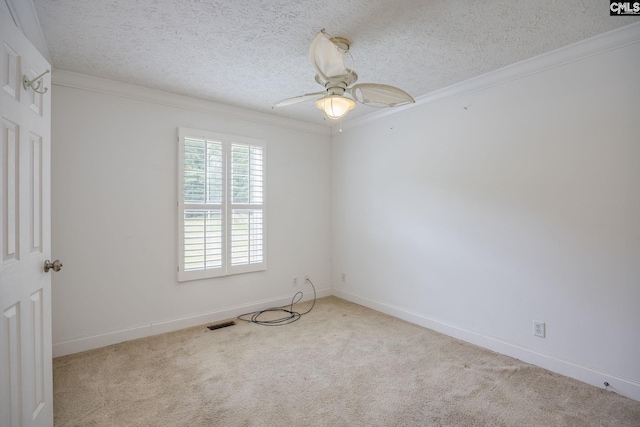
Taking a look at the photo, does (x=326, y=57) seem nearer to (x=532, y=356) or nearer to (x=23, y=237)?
(x=23, y=237)

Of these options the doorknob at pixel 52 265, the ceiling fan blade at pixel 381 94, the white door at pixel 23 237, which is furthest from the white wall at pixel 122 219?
the ceiling fan blade at pixel 381 94

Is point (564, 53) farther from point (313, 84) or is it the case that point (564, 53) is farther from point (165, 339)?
point (165, 339)

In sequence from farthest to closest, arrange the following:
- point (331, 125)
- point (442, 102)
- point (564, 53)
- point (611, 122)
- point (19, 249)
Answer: point (331, 125) < point (442, 102) < point (564, 53) < point (611, 122) < point (19, 249)

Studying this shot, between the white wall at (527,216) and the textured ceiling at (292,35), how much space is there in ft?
1.41

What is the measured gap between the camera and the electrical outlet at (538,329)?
2477 millimetres

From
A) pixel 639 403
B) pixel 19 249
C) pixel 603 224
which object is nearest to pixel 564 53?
pixel 603 224

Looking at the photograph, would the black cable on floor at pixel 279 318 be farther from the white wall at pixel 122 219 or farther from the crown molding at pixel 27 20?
the crown molding at pixel 27 20

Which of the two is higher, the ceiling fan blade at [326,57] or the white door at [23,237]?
the ceiling fan blade at [326,57]

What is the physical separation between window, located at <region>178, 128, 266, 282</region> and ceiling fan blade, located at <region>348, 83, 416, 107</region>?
6.33 ft

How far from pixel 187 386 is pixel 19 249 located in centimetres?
143

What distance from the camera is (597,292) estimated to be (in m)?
2.23

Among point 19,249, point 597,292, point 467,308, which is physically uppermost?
point 19,249

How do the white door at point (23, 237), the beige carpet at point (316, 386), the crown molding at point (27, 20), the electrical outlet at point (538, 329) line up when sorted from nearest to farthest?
the white door at point (23, 237) < the crown molding at point (27, 20) < the beige carpet at point (316, 386) < the electrical outlet at point (538, 329)

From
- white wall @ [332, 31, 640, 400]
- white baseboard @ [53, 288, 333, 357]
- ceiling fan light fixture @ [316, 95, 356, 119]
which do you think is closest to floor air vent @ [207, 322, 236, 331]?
white baseboard @ [53, 288, 333, 357]
